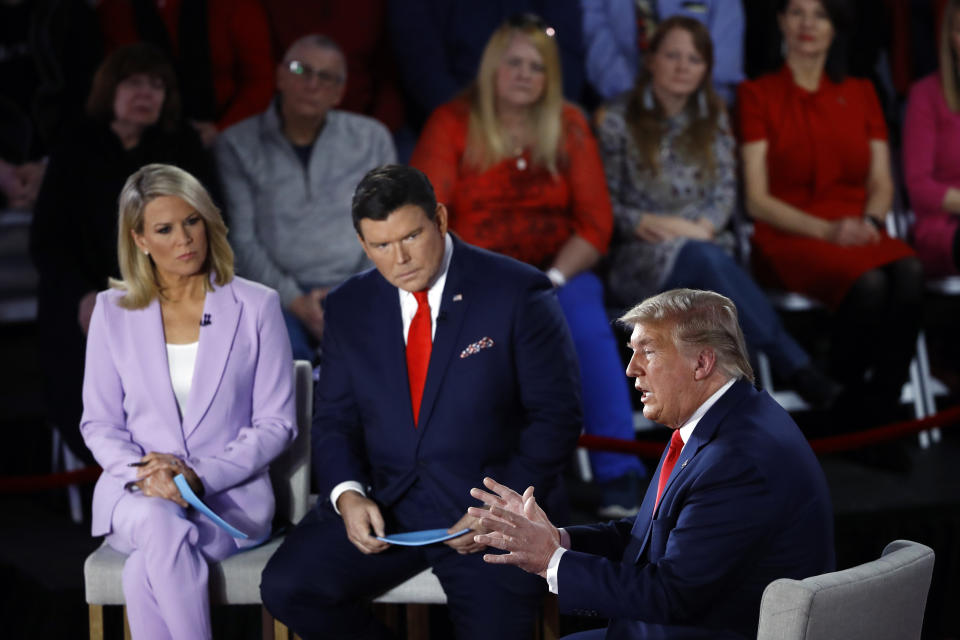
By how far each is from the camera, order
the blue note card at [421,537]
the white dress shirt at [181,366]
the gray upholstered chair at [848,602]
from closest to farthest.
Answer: the gray upholstered chair at [848,602], the blue note card at [421,537], the white dress shirt at [181,366]

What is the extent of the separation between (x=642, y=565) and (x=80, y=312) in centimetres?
246

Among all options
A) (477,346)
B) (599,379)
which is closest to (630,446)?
(599,379)

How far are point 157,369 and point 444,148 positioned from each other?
1.65 metres

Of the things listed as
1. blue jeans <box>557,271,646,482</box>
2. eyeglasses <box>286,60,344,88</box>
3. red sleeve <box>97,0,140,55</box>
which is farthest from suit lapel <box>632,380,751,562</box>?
red sleeve <box>97,0,140,55</box>

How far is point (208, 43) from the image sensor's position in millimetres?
4547

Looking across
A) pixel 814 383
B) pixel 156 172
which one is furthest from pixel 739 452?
pixel 814 383

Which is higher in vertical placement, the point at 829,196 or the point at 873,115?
the point at 873,115

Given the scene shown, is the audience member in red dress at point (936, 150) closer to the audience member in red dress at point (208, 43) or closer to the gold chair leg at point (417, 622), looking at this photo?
the audience member in red dress at point (208, 43)

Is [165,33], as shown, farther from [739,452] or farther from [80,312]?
[739,452]

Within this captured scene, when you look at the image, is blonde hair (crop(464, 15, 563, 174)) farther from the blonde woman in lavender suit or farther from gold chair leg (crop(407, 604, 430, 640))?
gold chair leg (crop(407, 604, 430, 640))

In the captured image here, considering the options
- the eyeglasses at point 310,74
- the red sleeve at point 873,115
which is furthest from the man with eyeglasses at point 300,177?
the red sleeve at point 873,115

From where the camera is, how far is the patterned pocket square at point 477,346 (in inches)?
107

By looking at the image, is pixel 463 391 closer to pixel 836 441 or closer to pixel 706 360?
pixel 706 360

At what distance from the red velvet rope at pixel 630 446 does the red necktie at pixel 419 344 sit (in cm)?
89
